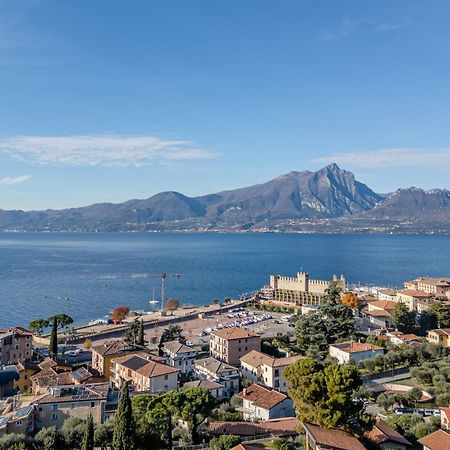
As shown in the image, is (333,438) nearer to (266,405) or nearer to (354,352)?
(266,405)

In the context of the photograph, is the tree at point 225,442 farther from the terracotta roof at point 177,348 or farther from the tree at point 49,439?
the terracotta roof at point 177,348

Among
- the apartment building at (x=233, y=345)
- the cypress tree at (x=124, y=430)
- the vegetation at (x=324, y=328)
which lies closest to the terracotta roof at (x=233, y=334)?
the apartment building at (x=233, y=345)

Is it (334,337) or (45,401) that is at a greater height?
(45,401)

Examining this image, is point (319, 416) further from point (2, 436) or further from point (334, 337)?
point (334, 337)

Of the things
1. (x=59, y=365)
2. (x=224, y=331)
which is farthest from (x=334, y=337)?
(x=59, y=365)

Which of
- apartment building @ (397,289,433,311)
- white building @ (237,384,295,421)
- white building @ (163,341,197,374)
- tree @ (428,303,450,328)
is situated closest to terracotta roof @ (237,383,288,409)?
white building @ (237,384,295,421)

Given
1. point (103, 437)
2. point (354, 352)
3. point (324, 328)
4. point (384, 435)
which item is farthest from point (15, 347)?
point (384, 435)
